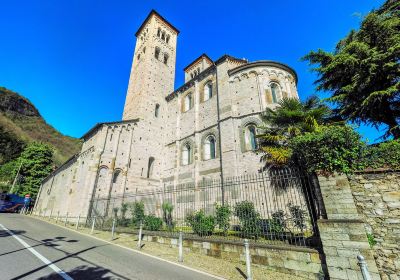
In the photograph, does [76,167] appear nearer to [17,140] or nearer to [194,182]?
[194,182]

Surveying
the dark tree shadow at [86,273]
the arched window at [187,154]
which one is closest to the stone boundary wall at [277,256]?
the dark tree shadow at [86,273]

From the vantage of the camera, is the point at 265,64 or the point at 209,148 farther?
the point at 209,148

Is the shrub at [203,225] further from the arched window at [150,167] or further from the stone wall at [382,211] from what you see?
the arched window at [150,167]

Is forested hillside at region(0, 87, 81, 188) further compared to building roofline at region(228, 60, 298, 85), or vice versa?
forested hillside at region(0, 87, 81, 188)

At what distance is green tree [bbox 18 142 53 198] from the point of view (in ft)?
110

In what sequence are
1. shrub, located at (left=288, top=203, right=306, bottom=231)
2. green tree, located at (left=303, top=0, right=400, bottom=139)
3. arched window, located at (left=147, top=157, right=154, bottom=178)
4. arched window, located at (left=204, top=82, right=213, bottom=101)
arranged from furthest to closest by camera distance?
arched window, located at (left=147, top=157, right=154, bottom=178) < arched window, located at (left=204, top=82, right=213, bottom=101) < green tree, located at (left=303, top=0, right=400, bottom=139) < shrub, located at (left=288, top=203, right=306, bottom=231)

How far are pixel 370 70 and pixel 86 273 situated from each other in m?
12.3

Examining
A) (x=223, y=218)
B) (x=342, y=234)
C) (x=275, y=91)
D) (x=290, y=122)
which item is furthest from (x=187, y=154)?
(x=342, y=234)

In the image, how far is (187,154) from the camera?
19891 millimetres

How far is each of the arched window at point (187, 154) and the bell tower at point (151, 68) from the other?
686 cm

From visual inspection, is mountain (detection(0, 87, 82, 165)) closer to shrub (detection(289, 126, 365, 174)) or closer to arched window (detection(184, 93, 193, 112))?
arched window (detection(184, 93, 193, 112))

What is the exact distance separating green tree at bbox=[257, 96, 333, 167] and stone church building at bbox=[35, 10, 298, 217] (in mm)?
4343

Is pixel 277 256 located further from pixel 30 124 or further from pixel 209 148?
pixel 30 124

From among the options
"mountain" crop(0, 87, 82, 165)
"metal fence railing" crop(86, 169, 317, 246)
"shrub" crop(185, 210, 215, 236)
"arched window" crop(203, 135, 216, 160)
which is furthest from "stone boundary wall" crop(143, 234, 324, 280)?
"mountain" crop(0, 87, 82, 165)
